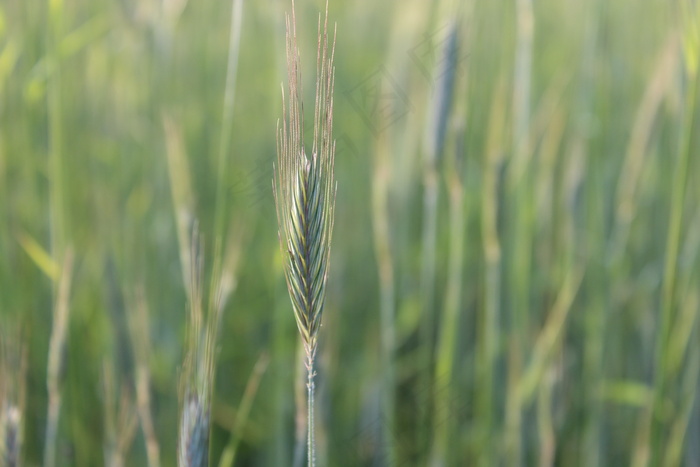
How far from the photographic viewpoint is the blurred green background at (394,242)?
0.84 meters

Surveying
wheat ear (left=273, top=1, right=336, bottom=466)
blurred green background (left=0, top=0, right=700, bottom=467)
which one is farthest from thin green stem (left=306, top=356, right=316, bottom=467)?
blurred green background (left=0, top=0, right=700, bottom=467)

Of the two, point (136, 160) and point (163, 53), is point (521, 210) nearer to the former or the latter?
point (163, 53)

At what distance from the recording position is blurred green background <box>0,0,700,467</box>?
2.74 feet

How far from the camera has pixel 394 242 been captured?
128 cm

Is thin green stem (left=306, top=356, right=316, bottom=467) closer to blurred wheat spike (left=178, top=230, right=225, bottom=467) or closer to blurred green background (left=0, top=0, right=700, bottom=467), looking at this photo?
blurred wheat spike (left=178, top=230, right=225, bottom=467)

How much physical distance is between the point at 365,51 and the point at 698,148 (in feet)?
2.93

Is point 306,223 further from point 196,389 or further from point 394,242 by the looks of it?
point 394,242

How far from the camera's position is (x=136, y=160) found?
1.44 meters

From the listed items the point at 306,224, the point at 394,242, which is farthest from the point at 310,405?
the point at 394,242

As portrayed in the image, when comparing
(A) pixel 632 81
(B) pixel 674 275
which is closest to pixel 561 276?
(B) pixel 674 275

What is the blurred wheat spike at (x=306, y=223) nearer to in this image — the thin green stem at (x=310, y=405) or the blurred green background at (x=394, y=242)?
the thin green stem at (x=310, y=405)

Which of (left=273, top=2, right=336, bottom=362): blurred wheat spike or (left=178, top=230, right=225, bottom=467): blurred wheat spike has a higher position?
(left=273, top=2, right=336, bottom=362): blurred wheat spike

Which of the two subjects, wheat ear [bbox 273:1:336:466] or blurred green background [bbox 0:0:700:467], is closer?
wheat ear [bbox 273:1:336:466]

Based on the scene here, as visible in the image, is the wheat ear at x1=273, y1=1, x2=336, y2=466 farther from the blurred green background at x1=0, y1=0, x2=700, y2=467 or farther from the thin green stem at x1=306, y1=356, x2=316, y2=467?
the blurred green background at x1=0, y1=0, x2=700, y2=467
